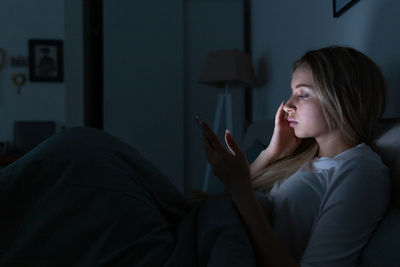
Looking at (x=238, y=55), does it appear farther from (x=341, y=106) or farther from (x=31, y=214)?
(x=31, y=214)

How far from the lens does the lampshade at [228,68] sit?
2402mm

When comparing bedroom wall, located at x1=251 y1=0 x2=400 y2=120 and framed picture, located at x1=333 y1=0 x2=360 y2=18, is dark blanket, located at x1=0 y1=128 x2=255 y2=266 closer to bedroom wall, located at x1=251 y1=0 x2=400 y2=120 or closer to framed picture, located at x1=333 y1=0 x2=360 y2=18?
bedroom wall, located at x1=251 y1=0 x2=400 y2=120

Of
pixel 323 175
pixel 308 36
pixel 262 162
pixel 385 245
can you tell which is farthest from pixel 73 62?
pixel 385 245

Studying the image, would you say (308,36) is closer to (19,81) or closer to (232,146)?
(232,146)

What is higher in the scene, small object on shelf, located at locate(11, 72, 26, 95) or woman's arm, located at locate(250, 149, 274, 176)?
small object on shelf, located at locate(11, 72, 26, 95)

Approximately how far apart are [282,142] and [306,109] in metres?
0.29

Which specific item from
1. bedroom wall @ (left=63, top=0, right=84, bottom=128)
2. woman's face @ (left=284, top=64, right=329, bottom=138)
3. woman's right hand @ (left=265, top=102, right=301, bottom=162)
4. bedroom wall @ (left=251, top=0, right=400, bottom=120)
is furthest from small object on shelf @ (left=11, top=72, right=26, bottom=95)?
woman's face @ (left=284, top=64, right=329, bottom=138)

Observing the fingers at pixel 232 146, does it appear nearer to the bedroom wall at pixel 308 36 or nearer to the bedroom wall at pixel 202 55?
the bedroom wall at pixel 308 36

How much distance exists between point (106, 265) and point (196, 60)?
255 cm

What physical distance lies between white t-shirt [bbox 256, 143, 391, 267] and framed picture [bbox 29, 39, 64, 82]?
4063 mm

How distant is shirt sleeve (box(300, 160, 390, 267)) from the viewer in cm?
67

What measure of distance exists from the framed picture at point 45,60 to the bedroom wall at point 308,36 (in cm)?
270

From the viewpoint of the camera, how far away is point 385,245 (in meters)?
0.63

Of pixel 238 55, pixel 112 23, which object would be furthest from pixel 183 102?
pixel 112 23
